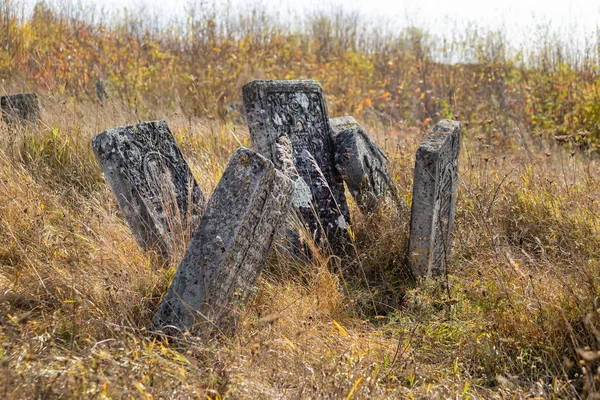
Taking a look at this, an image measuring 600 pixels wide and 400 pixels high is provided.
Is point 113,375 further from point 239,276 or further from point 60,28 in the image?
point 60,28

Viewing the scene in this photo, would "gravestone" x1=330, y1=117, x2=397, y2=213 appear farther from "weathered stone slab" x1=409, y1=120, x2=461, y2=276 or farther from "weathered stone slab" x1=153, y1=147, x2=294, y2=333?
"weathered stone slab" x1=153, y1=147, x2=294, y2=333

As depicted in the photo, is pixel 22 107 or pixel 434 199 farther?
pixel 22 107

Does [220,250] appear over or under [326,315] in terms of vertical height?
over

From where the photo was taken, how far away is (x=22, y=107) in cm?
647

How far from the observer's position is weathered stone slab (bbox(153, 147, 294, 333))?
3031 mm

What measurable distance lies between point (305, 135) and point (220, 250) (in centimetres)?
209

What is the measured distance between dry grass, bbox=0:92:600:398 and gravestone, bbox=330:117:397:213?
0.18 m

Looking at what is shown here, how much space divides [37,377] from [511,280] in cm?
268

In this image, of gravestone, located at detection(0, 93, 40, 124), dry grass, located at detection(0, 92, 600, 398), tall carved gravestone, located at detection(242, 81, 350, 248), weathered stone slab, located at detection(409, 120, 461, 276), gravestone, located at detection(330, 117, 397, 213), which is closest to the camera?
dry grass, located at detection(0, 92, 600, 398)

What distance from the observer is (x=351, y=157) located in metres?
4.89

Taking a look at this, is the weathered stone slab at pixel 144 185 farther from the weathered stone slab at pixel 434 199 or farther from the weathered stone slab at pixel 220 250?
the weathered stone slab at pixel 434 199

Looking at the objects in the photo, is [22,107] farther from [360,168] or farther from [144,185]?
[360,168]

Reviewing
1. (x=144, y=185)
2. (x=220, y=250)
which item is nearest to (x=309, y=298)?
(x=220, y=250)

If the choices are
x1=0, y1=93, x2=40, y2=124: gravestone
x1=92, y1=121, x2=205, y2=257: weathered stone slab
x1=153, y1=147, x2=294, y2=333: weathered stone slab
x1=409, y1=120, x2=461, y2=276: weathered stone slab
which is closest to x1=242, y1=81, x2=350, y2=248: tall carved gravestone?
x1=409, y1=120, x2=461, y2=276: weathered stone slab
